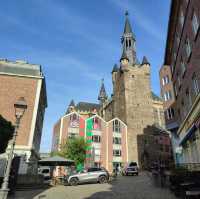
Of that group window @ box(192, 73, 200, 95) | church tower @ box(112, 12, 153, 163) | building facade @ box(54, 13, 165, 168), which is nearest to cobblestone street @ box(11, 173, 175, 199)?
window @ box(192, 73, 200, 95)

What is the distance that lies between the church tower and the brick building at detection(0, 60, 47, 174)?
24.9 metres

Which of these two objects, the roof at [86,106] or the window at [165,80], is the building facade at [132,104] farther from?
the window at [165,80]

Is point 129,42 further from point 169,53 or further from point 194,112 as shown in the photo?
point 194,112

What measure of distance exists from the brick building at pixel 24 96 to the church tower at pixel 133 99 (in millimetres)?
24897

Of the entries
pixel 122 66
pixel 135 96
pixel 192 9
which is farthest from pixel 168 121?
pixel 122 66

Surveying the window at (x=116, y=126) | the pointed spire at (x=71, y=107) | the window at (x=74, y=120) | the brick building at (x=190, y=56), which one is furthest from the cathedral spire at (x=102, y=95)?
the brick building at (x=190, y=56)

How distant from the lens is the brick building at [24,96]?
25469mm

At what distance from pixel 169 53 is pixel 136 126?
2797 centimetres

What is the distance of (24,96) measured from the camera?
1110 inches

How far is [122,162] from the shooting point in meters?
43.2

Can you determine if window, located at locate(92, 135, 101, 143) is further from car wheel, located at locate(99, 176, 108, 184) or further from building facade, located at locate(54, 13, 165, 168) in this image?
car wheel, located at locate(99, 176, 108, 184)

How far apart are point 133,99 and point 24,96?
101 ft

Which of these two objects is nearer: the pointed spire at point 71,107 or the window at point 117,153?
the window at point 117,153

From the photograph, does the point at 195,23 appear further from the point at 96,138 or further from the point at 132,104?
the point at 132,104
